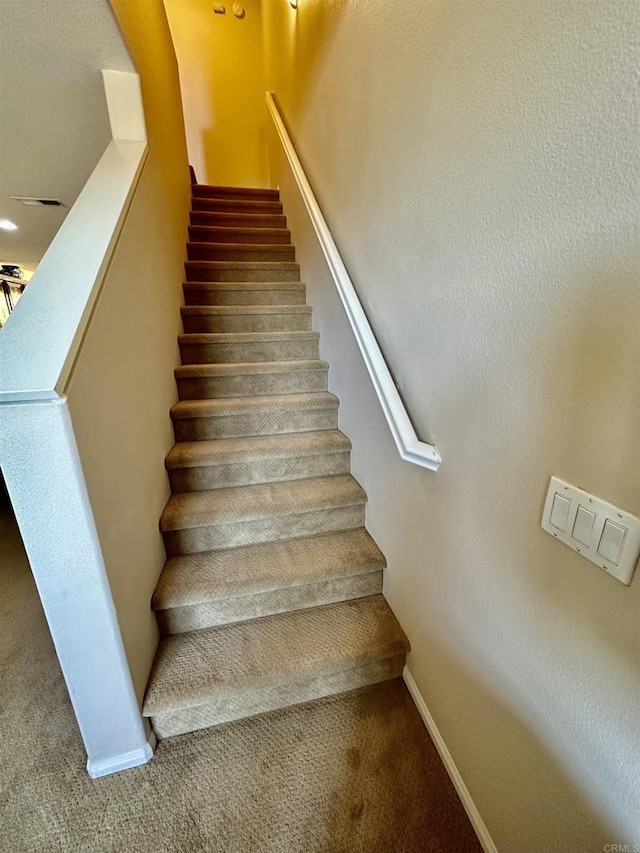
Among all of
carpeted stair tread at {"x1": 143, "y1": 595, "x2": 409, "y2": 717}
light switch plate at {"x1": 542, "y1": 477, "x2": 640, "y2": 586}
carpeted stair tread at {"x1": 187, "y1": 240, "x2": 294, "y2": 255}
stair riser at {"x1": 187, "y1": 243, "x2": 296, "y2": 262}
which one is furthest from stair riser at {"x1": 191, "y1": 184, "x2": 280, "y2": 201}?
light switch plate at {"x1": 542, "y1": 477, "x2": 640, "y2": 586}

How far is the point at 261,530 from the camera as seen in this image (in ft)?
4.97

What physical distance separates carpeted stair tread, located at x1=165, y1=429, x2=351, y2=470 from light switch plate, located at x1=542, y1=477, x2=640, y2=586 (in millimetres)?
1122

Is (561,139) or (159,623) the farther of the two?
(159,623)

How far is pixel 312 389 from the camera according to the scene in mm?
2027

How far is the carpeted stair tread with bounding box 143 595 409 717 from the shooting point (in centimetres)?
113

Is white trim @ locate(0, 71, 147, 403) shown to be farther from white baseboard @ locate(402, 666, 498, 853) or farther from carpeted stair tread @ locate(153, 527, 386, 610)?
white baseboard @ locate(402, 666, 498, 853)

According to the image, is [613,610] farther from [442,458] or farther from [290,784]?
[290,784]

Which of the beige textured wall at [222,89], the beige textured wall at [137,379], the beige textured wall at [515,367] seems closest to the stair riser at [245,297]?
the beige textured wall at [137,379]

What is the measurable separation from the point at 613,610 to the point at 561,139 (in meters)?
0.76

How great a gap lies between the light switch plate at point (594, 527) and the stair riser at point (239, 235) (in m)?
2.68

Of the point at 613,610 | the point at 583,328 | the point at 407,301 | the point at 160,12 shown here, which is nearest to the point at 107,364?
the point at 407,301

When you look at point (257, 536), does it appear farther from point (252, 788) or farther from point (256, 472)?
point (252, 788)

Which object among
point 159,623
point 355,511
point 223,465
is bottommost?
point 159,623

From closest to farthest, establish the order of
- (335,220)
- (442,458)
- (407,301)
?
1. (442,458)
2. (407,301)
3. (335,220)
